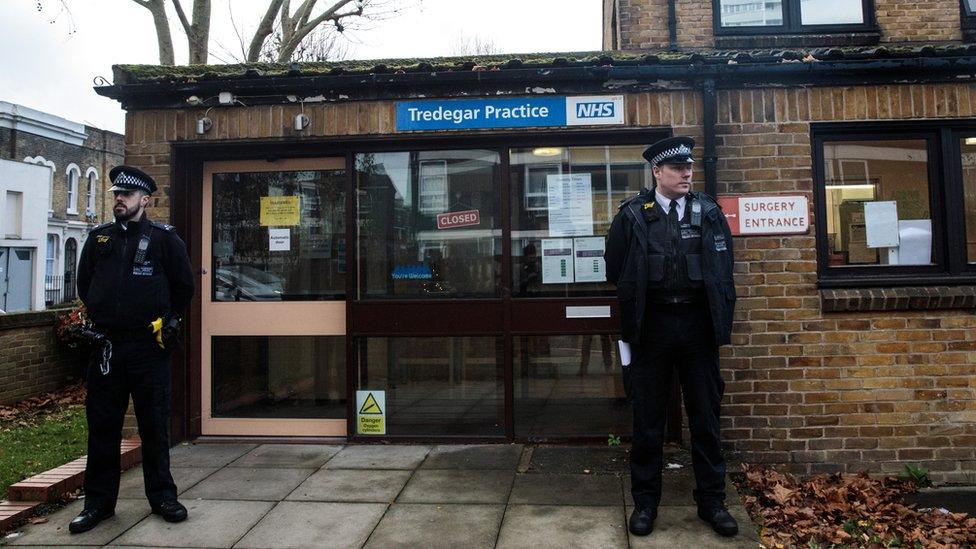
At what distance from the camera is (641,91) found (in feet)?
16.8

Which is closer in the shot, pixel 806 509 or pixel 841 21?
pixel 806 509

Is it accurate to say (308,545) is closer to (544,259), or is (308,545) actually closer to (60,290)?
(544,259)

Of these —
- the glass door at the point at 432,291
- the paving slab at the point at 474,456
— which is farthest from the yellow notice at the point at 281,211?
the paving slab at the point at 474,456

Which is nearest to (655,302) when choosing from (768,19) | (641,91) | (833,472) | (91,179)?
(641,91)

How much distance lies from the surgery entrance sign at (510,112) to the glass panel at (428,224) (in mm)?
324

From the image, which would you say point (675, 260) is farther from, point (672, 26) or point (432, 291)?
point (672, 26)

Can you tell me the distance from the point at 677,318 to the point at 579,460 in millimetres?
1675

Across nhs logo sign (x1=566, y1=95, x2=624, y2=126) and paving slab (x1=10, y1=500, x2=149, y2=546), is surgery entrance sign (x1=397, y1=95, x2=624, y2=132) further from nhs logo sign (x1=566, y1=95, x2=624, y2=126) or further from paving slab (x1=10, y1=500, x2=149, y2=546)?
paving slab (x1=10, y1=500, x2=149, y2=546)

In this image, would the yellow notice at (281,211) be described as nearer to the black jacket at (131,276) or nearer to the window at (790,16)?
the black jacket at (131,276)

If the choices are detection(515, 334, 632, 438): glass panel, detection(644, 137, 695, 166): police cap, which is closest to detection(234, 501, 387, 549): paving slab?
detection(515, 334, 632, 438): glass panel

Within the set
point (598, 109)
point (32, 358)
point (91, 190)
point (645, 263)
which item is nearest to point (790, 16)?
point (598, 109)

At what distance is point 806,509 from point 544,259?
2.59 metres

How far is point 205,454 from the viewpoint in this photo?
5.25 meters

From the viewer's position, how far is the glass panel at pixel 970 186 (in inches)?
202
